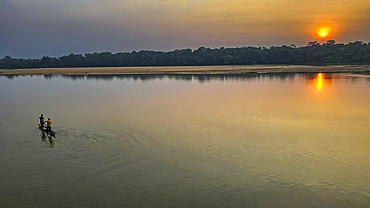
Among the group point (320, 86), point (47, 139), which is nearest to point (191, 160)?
point (47, 139)

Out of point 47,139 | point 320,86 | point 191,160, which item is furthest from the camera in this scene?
point 320,86

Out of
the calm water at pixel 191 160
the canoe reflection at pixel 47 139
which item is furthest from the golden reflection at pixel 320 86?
the canoe reflection at pixel 47 139

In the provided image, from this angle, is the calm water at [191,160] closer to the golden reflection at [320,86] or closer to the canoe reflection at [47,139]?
the canoe reflection at [47,139]

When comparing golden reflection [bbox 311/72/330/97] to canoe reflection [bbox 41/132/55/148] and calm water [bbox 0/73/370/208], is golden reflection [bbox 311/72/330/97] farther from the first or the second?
canoe reflection [bbox 41/132/55/148]

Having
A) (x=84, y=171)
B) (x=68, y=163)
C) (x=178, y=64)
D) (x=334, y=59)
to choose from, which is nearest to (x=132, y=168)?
(x=84, y=171)

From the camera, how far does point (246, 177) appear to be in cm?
1123

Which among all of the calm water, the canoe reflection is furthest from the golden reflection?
the canoe reflection

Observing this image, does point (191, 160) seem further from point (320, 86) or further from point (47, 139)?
point (320, 86)

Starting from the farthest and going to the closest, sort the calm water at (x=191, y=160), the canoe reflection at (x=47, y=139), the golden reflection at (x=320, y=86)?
the golden reflection at (x=320, y=86)
the canoe reflection at (x=47, y=139)
the calm water at (x=191, y=160)

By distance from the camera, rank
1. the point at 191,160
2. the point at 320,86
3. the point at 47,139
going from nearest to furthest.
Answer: the point at 191,160
the point at 47,139
the point at 320,86

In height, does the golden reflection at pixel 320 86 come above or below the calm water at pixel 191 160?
above

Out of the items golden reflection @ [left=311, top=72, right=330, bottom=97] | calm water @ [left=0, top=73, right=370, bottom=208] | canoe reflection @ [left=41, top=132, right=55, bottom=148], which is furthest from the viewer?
golden reflection @ [left=311, top=72, right=330, bottom=97]

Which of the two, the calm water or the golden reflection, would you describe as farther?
the golden reflection

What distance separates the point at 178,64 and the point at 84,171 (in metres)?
174
